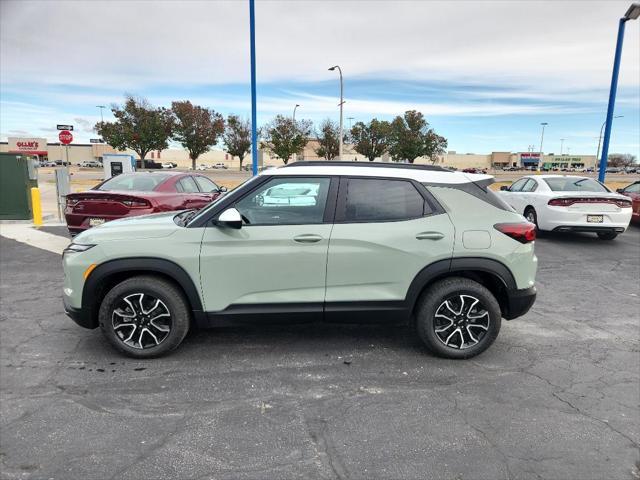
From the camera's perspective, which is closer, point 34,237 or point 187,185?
point 187,185

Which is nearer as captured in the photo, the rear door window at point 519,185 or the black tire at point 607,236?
the black tire at point 607,236

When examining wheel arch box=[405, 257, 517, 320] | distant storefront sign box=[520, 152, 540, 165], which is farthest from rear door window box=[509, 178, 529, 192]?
distant storefront sign box=[520, 152, 540, 165]

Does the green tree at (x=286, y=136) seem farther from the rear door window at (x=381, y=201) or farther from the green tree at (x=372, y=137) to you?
the rear door window at (x=381, y=201)

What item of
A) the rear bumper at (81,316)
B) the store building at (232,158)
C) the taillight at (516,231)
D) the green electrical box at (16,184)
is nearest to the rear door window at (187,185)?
the rear bumper at (81,316)

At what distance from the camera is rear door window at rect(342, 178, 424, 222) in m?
3.73

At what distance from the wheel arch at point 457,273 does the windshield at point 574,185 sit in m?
6.81

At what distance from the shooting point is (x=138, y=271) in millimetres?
Result: 3719

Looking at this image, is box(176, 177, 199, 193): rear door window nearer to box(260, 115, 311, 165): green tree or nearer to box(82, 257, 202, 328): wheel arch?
box(82, 257, 202, 328): wheel arch

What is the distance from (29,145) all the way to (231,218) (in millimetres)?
97739

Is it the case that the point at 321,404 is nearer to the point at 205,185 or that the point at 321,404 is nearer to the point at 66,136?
the point at 205,185

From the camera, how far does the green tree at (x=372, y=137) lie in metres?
50.1

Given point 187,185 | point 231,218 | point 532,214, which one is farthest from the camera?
point 532,214

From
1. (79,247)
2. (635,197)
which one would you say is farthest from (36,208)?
(635,197)

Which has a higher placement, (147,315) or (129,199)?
(129,199)
